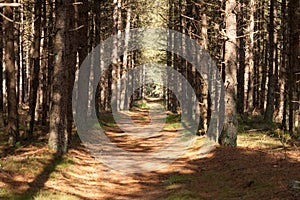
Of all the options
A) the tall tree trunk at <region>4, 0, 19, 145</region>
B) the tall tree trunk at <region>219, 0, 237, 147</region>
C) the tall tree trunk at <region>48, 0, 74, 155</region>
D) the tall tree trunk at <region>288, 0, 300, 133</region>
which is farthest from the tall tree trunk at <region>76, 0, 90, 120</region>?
the tall tree trunk at <region>288, 0, 300, 133</region>

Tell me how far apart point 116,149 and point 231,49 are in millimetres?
7125

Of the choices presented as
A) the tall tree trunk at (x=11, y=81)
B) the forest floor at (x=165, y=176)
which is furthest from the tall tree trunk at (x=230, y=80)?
the tall tree trunk at (x=11, y=81)

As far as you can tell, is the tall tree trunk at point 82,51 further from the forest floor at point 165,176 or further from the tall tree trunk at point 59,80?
the forest floor at point 165,176


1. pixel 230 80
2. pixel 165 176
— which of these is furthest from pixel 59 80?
pixel 230 80

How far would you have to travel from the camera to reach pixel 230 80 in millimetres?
14586

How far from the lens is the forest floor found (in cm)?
942

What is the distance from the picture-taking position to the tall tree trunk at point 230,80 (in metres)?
14.5

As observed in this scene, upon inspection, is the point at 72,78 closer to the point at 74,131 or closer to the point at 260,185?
the point at 74,131

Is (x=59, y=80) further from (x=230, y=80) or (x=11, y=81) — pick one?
(x=230, y=80)

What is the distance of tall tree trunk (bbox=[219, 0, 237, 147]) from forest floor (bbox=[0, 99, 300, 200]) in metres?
0.63

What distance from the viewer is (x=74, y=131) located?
67.4 feet

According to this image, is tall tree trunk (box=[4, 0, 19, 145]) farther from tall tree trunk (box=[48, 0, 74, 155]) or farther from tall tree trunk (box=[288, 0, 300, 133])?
tall tree trunk (box=[288, 0, 300, 133])

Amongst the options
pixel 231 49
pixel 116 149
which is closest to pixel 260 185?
pixel 231 49

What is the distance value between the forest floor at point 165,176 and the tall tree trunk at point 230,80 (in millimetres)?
633
